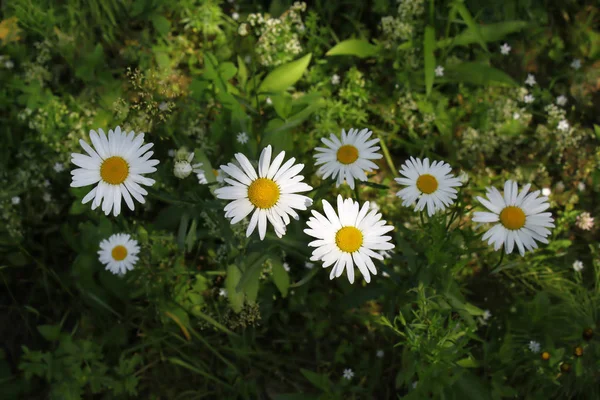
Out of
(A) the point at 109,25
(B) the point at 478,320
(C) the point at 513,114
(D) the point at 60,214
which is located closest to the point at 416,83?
(C) the point at 513,114

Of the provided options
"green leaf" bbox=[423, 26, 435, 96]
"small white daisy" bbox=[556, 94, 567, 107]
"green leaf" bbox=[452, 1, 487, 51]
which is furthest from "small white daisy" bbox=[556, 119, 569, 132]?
"green leaf" bbox=[423, 26, 435, 96]

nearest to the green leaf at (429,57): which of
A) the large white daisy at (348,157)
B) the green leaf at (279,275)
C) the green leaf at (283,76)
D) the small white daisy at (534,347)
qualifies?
the green leaf at (283,76)

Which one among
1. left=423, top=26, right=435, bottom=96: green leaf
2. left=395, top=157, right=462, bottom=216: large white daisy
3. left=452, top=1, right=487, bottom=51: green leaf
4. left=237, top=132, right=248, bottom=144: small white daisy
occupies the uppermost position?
left=452, top=1, right=487, bottom=51: green leaf

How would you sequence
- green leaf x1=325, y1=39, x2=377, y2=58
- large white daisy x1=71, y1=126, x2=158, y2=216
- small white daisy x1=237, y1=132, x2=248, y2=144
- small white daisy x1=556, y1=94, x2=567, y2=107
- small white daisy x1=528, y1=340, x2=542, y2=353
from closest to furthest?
large white daisy x1=71, y1=126, x2=158, y2=216
small white daisy x1=528, y1=340, x2=542, y2=353
small white daisy x1=237, y1=132, x2=248, y2=144
green leaf x1=325, y1=39, x2=377, y2=58
small white daisy x1=556, y1=94, x2=567, y2=107

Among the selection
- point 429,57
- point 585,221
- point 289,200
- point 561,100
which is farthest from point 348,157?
point 561,100

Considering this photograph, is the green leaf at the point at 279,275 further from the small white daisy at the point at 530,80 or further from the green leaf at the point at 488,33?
the small white daisy at the point at 530,80

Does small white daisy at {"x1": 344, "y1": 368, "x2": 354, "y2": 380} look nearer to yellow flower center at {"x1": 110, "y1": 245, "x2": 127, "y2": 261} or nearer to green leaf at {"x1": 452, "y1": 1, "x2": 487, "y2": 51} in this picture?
yellow flower center at {"x1": 110, "y1": 245, "x2": 127, "y2": 261}
